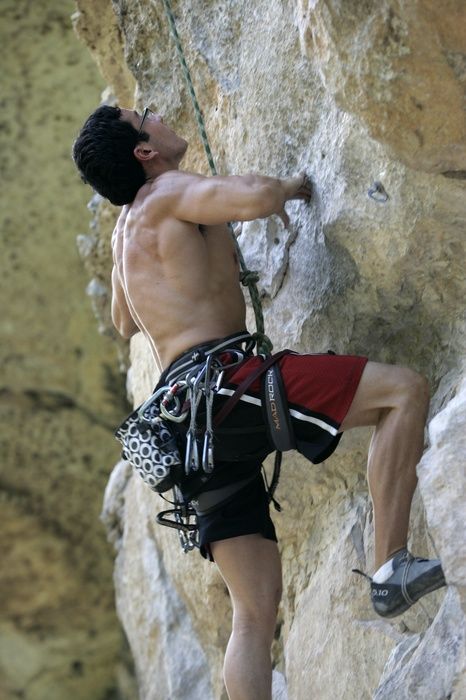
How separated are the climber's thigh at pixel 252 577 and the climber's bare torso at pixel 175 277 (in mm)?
572

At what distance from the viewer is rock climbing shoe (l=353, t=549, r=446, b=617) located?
2.79 m

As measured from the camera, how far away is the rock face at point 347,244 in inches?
108

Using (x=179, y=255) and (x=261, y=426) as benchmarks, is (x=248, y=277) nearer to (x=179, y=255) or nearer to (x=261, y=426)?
(x=179, y=255)

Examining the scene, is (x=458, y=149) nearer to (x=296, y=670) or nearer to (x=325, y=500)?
(x=325, y=500)

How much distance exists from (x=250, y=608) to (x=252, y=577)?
85 mm

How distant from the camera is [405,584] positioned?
112 inches

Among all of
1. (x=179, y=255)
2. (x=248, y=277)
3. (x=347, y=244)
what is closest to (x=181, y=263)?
(x=179, y=255)

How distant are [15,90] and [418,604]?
6441 millimetres

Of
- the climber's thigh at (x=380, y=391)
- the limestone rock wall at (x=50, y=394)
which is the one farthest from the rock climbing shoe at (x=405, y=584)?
the limestone rock wall at (x=50, y=394)

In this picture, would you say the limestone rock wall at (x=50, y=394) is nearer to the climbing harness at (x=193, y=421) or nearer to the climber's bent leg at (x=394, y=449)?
the climbing harness at (x=193, y=421)

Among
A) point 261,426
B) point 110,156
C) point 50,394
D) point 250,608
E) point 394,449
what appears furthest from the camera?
point 50,394

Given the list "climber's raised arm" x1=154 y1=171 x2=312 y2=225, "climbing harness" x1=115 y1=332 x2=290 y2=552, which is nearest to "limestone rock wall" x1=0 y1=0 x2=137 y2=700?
"climbing harness" x1=115 y1=332 x2=290 y2=552

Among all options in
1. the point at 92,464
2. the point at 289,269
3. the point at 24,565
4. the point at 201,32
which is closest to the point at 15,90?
the point at 92,464

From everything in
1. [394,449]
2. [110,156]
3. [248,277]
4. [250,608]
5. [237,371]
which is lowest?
[250,608]
